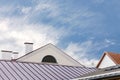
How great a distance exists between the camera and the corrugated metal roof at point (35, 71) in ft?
66.8

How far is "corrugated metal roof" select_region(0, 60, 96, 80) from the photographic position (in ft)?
66.8

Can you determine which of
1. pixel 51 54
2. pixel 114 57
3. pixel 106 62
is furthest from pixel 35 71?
pixel 106 62

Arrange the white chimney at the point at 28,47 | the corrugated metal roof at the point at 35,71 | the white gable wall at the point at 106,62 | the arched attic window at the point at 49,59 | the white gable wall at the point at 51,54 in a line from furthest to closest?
the white gable wall at the point at 106,62, the arched attic window at the point at 49,59, the white chimney at the point at 28,47, the white gable wall at the point at 51,54, the corrugated metal roof at the point at 35,71

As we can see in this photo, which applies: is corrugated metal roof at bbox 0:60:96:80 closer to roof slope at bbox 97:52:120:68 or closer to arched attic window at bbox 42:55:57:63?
arched attic window at bbox 42:55:57:63

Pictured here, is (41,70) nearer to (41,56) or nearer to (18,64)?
(18,64)

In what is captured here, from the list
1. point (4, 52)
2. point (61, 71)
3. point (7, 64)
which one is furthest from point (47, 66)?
point (4, 52)

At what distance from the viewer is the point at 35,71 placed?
21750 millimetres

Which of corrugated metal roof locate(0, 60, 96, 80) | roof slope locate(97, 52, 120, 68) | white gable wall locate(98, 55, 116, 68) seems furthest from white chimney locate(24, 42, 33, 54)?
white gable wall locate(98, 55, 116, 68)

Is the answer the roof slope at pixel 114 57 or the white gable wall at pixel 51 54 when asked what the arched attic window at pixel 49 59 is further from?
the roof slope at pixel 114 57

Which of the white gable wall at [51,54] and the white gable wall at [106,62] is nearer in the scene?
the white gable wall at [51,54]

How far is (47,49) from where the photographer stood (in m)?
38.2

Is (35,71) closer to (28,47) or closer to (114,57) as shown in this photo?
(28,47)

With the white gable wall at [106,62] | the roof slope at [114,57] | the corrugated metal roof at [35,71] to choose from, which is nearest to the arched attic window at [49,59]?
the corrugated metal roof at [35,71]

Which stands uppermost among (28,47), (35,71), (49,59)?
(28,47)
